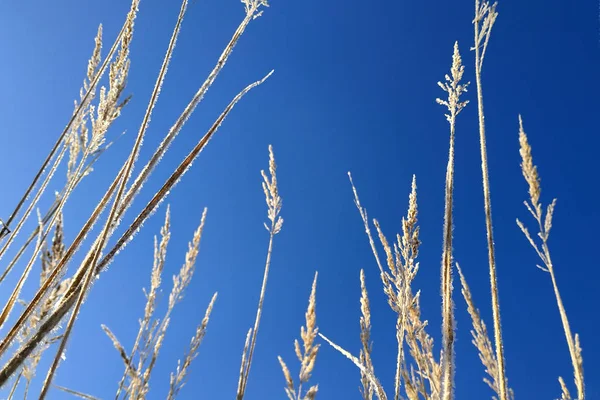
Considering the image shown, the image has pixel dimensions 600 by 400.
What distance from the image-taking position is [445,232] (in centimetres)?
64

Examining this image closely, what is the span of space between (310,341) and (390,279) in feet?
4.17

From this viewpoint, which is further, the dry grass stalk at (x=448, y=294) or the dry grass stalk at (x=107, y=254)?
the dry grass stalk at (x=448, y=294)

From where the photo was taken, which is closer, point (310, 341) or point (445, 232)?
point (445, 232)

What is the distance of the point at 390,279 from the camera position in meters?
1.15

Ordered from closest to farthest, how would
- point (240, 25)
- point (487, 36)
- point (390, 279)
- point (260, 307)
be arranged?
1. point (240, 25)
2. point (487, 36)
3. point (390, 279)
4. point (260, 307)

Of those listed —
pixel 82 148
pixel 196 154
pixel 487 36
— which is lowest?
pixel 196 154

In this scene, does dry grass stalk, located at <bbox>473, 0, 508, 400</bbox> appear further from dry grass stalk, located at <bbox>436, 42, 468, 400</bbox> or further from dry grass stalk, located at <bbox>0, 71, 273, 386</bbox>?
dry grass stalk, located at <bbox>0, 71, 273, 386</bbox>

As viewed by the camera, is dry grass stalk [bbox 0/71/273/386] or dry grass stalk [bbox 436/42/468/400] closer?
dry grass stalk [bbox 0/71/273/386]

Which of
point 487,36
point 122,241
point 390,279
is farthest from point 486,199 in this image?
point 122,241

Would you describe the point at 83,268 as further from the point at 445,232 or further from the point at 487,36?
the point at 487,36

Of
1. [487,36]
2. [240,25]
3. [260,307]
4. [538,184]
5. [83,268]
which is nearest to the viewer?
[83,268]

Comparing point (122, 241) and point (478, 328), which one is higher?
point (478, 328)

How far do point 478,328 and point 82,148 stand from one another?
1390mm

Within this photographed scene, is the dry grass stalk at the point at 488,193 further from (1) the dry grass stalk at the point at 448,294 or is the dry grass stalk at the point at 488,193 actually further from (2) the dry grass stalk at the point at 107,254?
(2) the dry grass stalk at the point at 107,254
